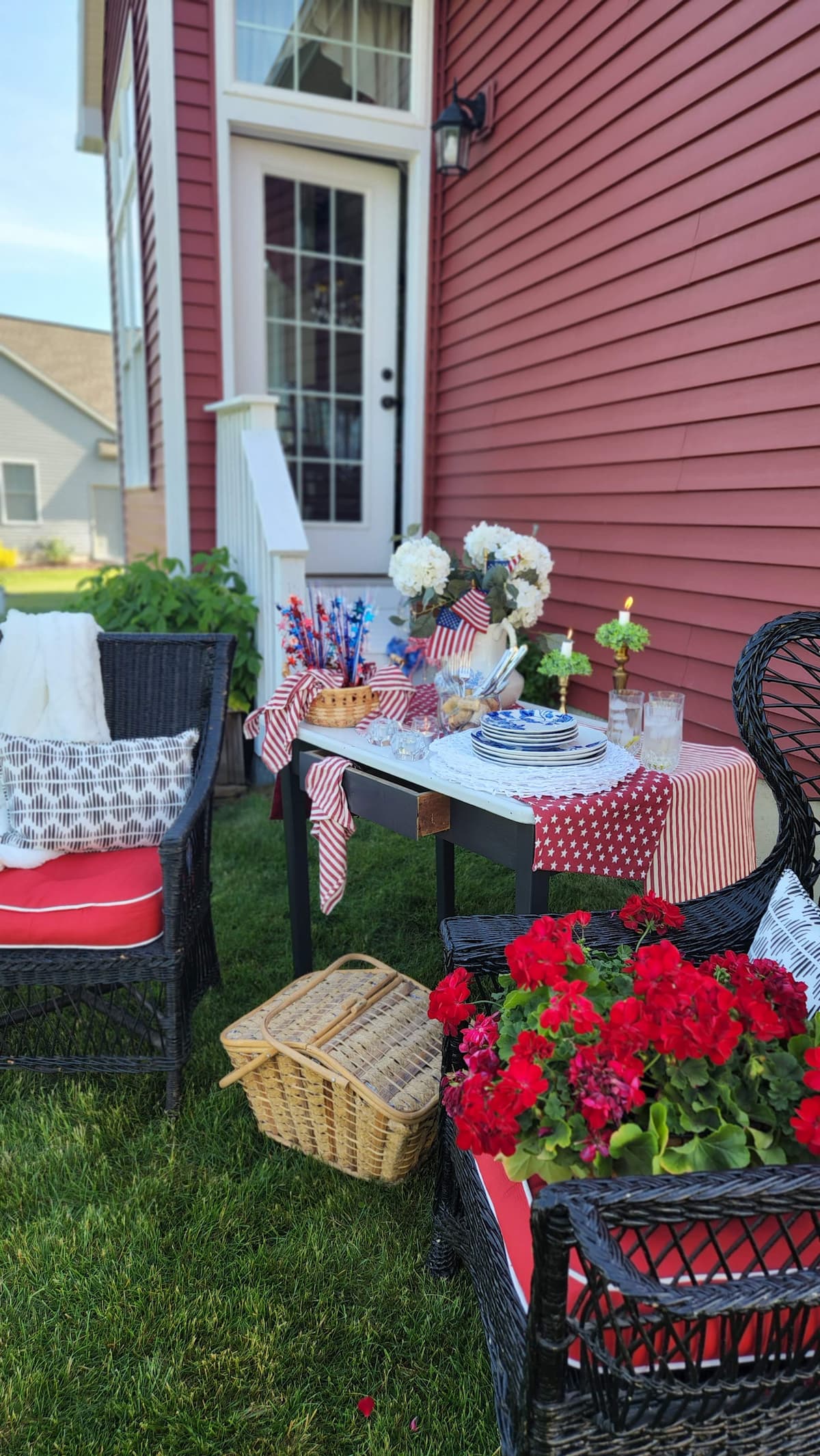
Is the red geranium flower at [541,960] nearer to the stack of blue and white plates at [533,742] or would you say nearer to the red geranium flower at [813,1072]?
the red geranium flower at [813,1072]

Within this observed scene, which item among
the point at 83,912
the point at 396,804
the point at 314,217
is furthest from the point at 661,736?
the point at 314,217

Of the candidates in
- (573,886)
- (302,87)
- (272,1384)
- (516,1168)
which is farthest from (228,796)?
(302,87)

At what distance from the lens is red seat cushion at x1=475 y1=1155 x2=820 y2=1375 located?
2.86 ft

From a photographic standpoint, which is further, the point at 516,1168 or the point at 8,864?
the point at 8,864

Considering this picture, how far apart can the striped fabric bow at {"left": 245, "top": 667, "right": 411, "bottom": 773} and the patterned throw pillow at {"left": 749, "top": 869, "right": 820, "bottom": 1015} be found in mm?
1065

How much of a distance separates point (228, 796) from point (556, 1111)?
10.8ft

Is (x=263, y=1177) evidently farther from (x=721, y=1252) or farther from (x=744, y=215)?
(x=744, y=215)

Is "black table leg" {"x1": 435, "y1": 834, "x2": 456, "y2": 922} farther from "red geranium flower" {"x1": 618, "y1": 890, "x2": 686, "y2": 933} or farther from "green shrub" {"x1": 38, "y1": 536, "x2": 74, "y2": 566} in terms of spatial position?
"green shrub" {"x1": 38, "y1": 536, "x2": 74, "y2": 566}

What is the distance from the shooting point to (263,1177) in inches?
69.3

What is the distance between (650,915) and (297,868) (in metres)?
1.19

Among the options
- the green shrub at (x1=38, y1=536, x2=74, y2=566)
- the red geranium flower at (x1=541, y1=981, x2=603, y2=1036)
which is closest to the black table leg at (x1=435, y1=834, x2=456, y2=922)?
the red geranium flower at (x1=541, y1=981, x2=603, y2=1036)

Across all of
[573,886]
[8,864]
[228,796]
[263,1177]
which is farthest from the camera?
[228,796]

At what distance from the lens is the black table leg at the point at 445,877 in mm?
2561

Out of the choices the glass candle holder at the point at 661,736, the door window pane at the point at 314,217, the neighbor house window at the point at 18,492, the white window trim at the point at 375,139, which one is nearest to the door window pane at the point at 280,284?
the door window pane at the point at 314,217
